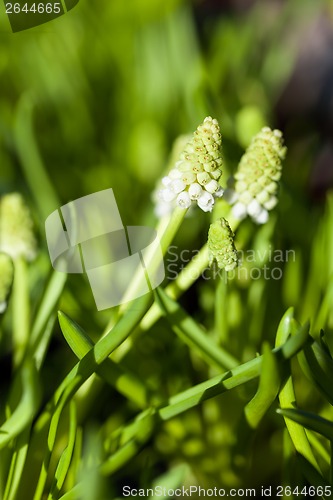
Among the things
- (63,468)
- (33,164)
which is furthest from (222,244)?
(33,164)

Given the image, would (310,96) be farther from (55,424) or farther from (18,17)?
(55,424)

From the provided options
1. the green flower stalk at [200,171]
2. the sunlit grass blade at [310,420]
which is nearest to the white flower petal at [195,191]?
the green flower stalk at [200,171]

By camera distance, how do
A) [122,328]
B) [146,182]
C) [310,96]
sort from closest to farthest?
[122,328]
[146,182]
[310,96]

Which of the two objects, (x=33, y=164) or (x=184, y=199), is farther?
(x=33, y=164)

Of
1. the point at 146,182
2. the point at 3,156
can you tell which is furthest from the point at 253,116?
the point at 3,156

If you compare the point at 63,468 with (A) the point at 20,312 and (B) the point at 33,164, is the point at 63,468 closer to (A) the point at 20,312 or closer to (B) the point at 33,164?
(A) the point at 20,312

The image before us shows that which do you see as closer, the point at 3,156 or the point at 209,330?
the point at 209,330

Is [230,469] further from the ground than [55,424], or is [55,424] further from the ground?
[55,424]
